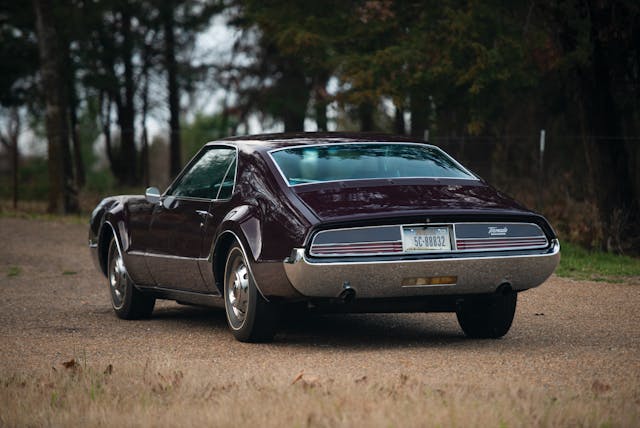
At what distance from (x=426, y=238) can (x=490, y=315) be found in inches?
49.5

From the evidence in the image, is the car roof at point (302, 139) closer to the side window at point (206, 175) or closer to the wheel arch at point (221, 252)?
the side window at point (206, 175)

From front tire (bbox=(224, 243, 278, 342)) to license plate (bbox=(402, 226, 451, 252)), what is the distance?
1126mm

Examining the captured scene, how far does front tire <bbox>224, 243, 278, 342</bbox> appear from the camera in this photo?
27.3ft

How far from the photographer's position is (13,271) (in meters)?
15.7

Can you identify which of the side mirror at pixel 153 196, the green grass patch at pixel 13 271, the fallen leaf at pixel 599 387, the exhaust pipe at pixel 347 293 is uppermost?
the side mirror at pixel 153 196

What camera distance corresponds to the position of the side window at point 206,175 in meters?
9.34

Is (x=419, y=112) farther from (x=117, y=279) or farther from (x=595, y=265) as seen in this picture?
(x=117, y=279)

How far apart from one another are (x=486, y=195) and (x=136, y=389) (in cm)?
320

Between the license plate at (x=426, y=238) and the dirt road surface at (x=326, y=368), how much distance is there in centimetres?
70

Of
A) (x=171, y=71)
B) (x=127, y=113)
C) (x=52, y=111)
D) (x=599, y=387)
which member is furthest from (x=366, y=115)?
(x=599, y=387)

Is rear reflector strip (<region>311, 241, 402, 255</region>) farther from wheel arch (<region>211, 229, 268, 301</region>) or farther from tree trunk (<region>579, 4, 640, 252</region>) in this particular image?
tree trunk (<region>579, 4, 640, 252</region>)

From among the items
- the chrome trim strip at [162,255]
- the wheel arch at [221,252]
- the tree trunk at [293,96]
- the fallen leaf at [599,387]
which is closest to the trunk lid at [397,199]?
the wheel arch at [221,252]

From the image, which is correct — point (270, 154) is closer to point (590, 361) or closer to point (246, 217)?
point (246, 217)

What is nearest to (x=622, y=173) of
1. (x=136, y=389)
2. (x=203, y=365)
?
(x=203, y=365)
